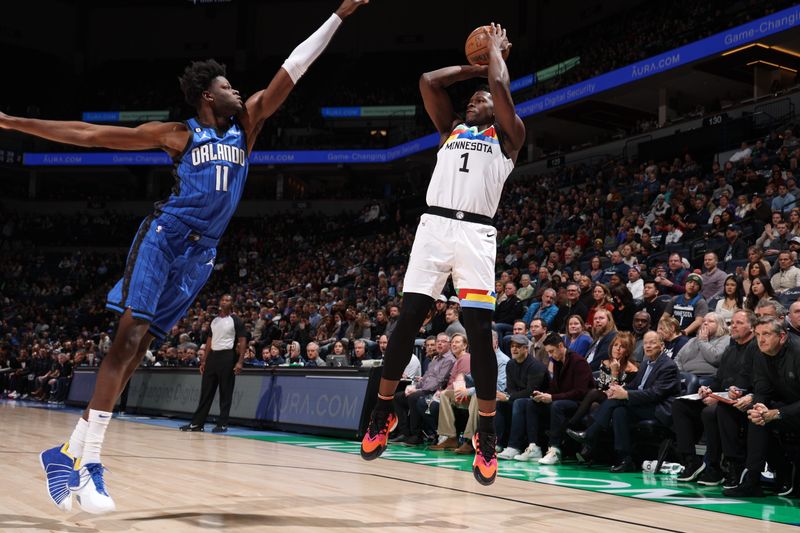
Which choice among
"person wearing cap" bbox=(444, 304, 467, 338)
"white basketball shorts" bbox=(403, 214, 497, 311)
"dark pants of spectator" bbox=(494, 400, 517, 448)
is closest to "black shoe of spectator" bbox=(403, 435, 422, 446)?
"dark pants of spectator" bbox=(494, 400, 517, 448)

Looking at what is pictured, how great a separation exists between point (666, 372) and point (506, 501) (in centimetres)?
303

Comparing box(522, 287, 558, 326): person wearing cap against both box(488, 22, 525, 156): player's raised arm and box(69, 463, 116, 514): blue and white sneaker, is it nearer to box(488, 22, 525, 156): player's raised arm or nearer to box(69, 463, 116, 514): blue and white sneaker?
box(488, 22, 525, 156): player's raised arm

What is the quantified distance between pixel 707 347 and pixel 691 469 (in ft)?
4.55

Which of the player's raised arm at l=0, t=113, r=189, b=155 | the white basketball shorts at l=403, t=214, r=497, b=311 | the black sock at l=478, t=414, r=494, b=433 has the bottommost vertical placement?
the black sock at l=478, t=414, r=494, b=433

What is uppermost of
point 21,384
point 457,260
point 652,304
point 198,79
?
point 198,79

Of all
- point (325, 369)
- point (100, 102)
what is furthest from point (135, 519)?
point (100, 102)

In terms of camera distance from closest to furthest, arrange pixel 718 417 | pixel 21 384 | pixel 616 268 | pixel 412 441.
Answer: pixel 718 417, pixel 412 441, pixel 616 268, pixel 21 384

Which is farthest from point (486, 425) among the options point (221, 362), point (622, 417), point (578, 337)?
point (221, 362)

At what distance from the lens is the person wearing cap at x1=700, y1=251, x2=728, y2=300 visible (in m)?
10.2

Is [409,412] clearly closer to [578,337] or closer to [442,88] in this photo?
[578,337]

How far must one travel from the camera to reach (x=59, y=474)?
386cm

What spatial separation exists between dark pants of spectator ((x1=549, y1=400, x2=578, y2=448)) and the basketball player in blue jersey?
4.78m

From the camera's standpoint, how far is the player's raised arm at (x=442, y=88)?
4.67 metres

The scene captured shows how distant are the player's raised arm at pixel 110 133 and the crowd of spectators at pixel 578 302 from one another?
4632 millimetres
